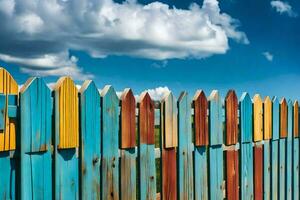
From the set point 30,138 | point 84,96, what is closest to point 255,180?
point 84,96

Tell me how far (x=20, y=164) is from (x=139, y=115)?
1070 millimetres

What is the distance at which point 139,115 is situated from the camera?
3600 mm

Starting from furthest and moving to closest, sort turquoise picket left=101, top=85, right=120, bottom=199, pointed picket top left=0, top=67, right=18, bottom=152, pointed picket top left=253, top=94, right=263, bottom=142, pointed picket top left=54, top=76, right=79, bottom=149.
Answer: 1. pointed picket top left=253, top=94, right=263, bottom=142
2. turquoise picket left=101, top=85, right=120, bottom=199
3. pointed picket top left=54, top=76, right=79, bottom=149
4. pointed picket top left=0, top=67, right=18, bottom=152

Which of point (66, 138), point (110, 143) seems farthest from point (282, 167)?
point (66, 138)

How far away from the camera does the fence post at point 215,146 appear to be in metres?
4.44

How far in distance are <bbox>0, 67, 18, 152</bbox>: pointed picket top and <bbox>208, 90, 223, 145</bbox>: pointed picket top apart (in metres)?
2.07

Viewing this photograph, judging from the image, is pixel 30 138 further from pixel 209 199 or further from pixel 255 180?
pixel 255 180

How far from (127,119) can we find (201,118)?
3.28ft

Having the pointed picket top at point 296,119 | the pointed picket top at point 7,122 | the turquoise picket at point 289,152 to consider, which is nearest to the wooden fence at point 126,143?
the pointed picket top at point 7,122

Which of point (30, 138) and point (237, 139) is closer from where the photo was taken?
point (30, 138)

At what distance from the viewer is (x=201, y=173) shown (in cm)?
437

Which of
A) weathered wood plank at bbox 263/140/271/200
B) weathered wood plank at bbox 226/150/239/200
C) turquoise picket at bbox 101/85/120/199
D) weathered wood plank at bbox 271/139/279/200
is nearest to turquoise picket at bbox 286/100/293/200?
weathered wood plank at bbox 271/139/279/200

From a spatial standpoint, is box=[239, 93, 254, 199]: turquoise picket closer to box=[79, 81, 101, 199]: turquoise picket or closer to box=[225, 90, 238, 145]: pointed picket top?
box=[225, 90, 238, 145]: pointed picket top

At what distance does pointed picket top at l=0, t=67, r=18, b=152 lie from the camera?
107 inches
